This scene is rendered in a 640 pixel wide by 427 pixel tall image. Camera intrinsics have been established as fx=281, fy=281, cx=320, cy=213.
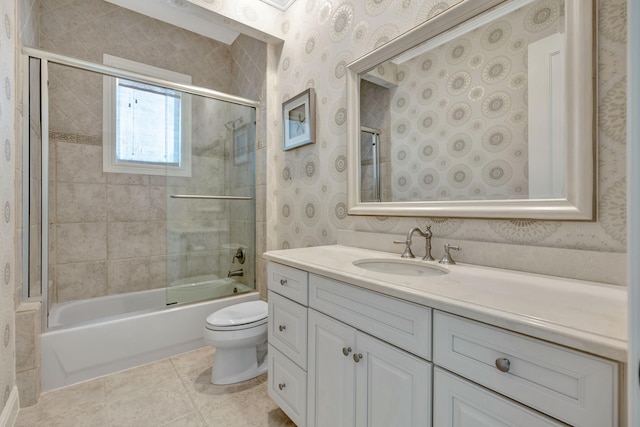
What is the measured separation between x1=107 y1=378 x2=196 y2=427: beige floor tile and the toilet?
0.21 m

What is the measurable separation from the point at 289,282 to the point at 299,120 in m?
1.24

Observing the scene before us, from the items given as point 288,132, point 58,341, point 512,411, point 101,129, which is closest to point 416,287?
point 512,411

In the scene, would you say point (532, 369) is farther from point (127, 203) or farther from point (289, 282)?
point (127, 203)

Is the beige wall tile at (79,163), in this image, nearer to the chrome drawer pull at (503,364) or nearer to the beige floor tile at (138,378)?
the beige floor tile at (138,378)

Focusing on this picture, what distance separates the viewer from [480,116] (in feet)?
3.71

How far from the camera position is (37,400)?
151 cm

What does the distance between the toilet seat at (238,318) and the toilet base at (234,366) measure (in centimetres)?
19

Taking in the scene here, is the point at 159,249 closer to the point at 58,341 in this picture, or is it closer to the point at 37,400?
the point at 58,341

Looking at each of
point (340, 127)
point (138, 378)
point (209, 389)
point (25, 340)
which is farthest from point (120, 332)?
point (340, 127)

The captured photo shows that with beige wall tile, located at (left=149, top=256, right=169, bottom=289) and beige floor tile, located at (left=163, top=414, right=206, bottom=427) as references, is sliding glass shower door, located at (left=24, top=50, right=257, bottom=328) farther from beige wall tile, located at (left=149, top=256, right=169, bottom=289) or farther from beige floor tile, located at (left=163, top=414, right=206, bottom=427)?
beige floor tile, located at (left=163, top=414, right=206, bottom=427)

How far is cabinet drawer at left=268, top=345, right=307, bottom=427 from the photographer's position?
1.18m

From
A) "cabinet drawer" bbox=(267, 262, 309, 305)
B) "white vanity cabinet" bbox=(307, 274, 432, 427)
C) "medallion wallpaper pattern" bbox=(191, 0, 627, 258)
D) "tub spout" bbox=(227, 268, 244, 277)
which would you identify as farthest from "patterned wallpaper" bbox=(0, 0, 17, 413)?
"white vanity cabinet" bbox=(307, 274, 432, 427)

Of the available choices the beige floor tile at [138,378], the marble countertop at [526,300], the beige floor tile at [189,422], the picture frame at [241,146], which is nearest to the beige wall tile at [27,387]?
the beige floor tile at [138,378]

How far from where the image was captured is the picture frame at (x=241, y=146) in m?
2.47
